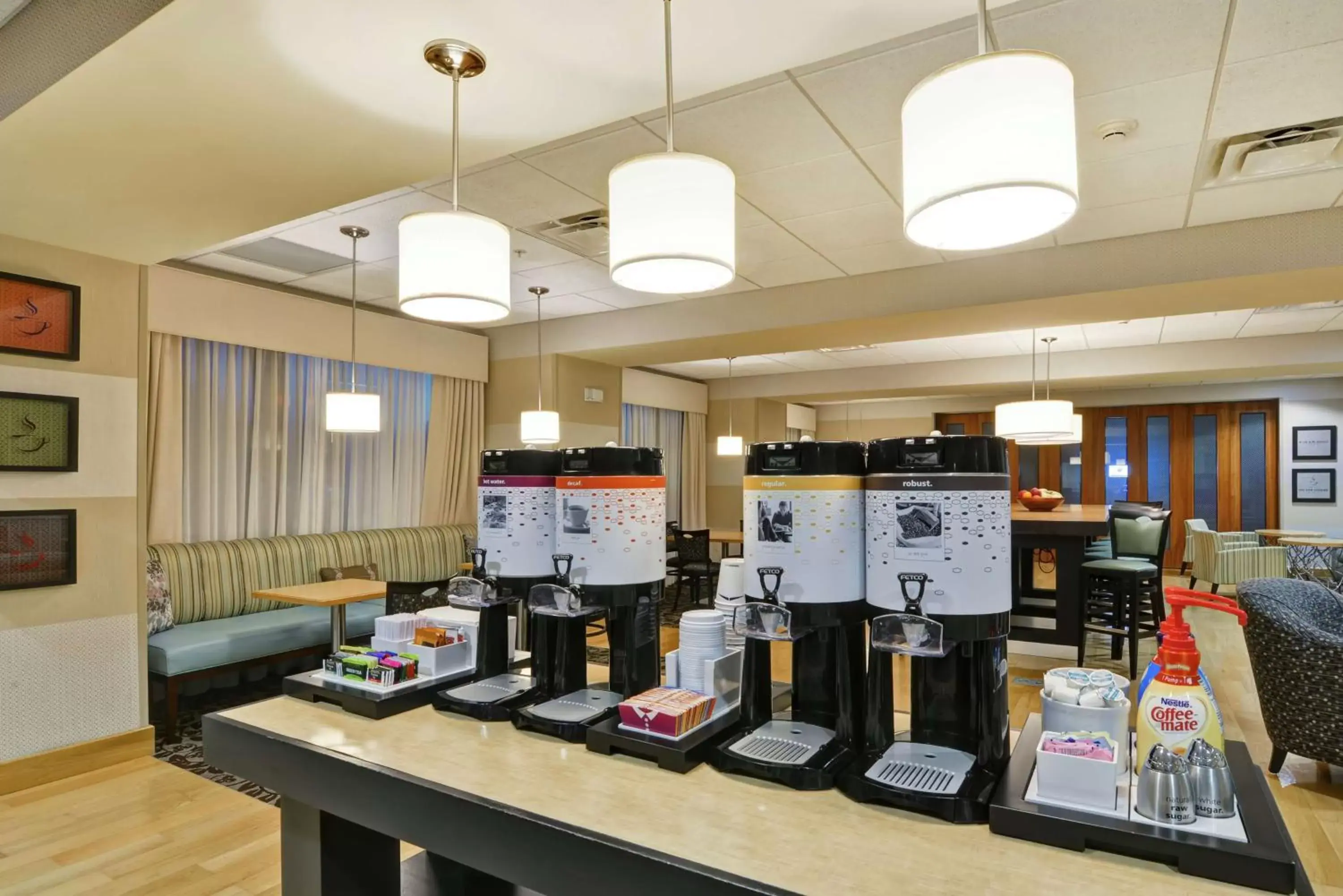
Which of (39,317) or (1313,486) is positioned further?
(1313,486)

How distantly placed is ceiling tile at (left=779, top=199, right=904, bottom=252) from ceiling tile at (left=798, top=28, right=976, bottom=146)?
33.3 inches

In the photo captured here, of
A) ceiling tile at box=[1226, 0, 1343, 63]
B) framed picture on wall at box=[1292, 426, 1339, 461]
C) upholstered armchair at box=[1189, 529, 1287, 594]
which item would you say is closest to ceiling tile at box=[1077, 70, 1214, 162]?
ceiling tile at box=[1226, 0, 1343, 63]

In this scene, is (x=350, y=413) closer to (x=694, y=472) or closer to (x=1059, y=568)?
(x=1059, y=568)

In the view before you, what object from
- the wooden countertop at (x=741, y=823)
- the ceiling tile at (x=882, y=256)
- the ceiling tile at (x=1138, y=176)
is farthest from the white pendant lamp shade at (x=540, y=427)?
the wooden countertop at (x=741, y=823)

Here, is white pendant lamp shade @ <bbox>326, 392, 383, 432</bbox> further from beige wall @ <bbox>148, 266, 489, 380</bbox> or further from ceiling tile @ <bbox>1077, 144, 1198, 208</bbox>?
ceiling tile @ <bbox>1077, 144, 1198, 208</bbox>

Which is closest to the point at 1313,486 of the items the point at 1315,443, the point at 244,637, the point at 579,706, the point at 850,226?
the point at 1315,443

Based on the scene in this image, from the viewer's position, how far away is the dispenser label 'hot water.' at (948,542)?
4.05 feet

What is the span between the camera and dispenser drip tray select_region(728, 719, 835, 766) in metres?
1.28

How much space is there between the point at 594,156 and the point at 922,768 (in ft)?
9.23

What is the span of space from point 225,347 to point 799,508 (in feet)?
16.7

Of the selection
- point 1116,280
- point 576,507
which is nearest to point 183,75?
point 576,507

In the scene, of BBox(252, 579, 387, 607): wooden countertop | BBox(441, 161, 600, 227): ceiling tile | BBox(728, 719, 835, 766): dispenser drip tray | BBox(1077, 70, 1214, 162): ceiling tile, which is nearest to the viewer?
BBox(728, 719, 835, 766): dispenser drip tray

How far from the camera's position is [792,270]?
5.00m

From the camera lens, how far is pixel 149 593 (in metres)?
4.33
